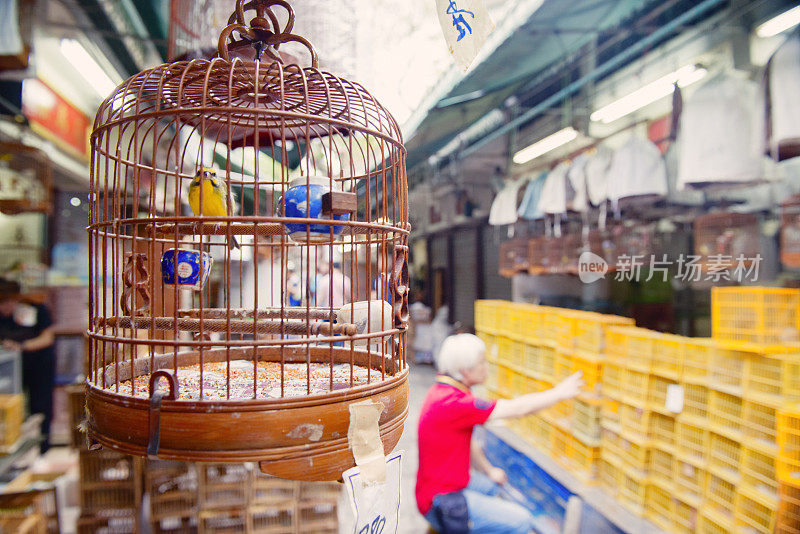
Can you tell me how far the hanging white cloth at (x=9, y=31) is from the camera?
2658 mm

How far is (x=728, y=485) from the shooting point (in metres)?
2.77

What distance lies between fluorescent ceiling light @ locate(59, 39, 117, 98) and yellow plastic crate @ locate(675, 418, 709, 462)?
178 inches

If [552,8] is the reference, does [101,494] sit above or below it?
below

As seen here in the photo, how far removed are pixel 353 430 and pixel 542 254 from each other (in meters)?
3.92

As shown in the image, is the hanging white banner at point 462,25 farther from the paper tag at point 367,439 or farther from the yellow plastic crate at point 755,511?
the yellow plastic crate at point 755,511

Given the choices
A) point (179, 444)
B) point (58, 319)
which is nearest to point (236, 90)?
point (179, 444)

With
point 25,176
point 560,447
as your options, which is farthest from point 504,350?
point 25,176

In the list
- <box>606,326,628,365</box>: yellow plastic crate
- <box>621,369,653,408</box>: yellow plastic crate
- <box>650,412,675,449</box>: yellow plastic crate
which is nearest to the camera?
<box>650,412,675,449</box>: yellow plastic crate

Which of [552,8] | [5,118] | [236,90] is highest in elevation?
[552,8]

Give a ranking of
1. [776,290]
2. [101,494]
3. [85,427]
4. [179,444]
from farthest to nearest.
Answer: [101,494], [776,290], [85,427], [179,444]

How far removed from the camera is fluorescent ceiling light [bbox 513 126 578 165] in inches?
174

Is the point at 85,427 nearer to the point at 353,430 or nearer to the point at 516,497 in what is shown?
the point at 353,430

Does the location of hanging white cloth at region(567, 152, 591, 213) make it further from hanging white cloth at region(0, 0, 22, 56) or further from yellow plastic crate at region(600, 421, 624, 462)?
hanging white cloth at region(0, 0, 22, 56)

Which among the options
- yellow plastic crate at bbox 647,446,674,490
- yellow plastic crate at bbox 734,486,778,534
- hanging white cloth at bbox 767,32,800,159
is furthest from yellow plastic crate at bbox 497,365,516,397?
hanging white cloth at bbox 767,32,800,159
